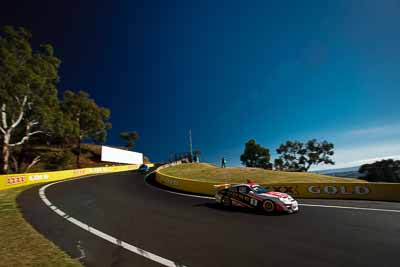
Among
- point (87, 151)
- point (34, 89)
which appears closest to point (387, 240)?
point (34, 89)

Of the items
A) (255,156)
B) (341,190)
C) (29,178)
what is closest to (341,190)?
→ (341,190)

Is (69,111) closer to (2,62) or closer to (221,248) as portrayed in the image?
(2,62)

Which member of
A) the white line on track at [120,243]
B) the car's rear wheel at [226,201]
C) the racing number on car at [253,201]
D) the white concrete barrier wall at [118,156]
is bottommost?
the white line on track at [120,243]

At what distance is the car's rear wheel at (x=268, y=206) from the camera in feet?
29.0

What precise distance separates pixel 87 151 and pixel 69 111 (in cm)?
1371

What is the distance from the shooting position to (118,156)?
4988 cm

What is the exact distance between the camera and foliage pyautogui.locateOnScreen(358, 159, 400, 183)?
4491 cm

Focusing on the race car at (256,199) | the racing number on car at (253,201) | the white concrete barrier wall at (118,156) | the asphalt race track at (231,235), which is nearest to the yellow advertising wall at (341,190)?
the race car at (256,199)

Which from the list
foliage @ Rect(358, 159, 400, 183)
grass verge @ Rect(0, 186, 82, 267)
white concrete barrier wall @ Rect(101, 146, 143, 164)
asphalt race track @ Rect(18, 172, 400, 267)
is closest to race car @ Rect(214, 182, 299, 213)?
asphalt race track @ Rect(18, 172, 400, 267)

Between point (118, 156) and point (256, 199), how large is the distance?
46801mm

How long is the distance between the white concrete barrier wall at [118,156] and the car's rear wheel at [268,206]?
141 feet

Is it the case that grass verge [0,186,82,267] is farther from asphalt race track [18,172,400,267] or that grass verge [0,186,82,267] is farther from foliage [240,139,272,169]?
foliage [240,139,272,169]

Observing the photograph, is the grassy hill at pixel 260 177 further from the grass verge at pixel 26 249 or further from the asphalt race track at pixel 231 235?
the grass verge at pixel 26 249

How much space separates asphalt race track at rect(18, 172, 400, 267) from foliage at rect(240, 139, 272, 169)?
64157 mm
